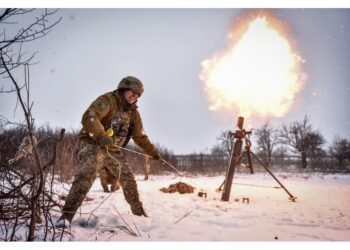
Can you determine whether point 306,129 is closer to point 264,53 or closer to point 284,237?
point 264,53

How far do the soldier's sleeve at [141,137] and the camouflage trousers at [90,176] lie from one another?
15.8 inches

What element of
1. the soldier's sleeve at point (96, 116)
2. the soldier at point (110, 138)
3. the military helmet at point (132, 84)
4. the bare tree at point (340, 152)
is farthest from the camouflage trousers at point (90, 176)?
the bare tree at point (340, 152)

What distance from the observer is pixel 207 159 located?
19.6 m

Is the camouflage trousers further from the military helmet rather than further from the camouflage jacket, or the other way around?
the military helmet

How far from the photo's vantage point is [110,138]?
119 inches

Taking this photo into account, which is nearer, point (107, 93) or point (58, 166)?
point (107, 93)

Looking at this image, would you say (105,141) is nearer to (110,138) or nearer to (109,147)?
(110,138)

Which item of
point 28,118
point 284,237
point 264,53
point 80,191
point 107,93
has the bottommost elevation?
point 284,237

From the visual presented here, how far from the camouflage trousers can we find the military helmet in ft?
2.55

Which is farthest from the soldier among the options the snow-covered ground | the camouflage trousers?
the snow-covered ground

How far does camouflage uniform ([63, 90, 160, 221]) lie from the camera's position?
3016 mm
